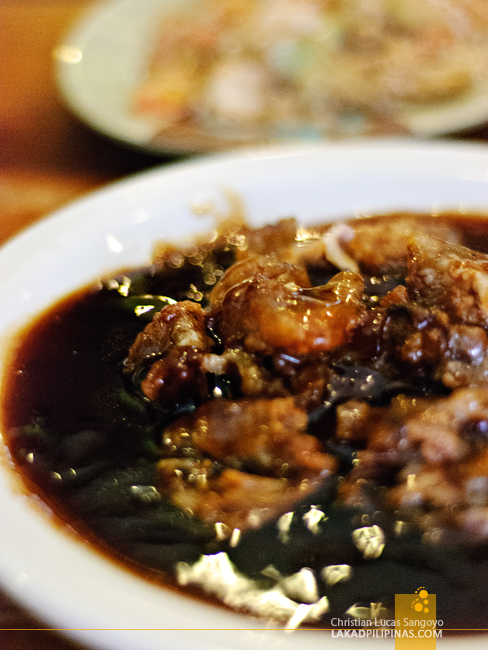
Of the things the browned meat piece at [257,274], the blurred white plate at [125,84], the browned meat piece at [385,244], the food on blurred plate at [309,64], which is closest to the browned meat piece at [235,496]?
the browned meat piece at [257,274]

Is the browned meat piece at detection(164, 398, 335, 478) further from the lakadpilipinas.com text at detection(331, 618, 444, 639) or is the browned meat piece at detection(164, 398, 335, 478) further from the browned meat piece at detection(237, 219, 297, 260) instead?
the browned meat piece at detection(237, 219, 297, 260)

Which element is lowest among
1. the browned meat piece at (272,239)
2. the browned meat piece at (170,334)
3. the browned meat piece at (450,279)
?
the browned meat piece at (272,239)

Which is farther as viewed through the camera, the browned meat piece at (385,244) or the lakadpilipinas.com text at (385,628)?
the browned meat piece at (385,244)

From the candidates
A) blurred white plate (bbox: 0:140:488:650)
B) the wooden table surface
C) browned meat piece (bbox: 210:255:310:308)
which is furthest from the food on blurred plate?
browned meat piece (bbox: 210:255:310:308)

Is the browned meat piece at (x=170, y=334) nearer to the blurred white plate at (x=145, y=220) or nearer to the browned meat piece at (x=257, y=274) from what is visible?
the browned meat piece at (x=257, y=274)

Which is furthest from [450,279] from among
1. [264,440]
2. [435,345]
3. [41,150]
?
[41,150]

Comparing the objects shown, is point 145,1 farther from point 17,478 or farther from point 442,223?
point 17,478
